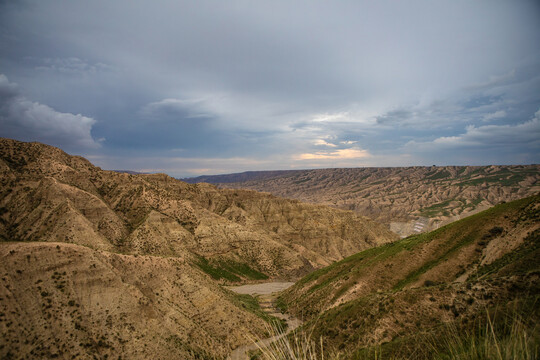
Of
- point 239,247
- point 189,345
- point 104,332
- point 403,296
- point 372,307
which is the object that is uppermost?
point 403,296

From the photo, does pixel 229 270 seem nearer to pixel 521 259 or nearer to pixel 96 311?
pixel 96 311

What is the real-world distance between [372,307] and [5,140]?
284ft

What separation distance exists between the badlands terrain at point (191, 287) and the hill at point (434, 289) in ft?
0.51

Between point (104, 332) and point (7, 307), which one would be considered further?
point (104, 332)

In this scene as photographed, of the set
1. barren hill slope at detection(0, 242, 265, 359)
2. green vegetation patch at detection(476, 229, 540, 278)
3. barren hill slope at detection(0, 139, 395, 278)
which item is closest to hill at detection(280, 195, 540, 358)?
green vegetation patch at detection(476, 229, 540, 278)

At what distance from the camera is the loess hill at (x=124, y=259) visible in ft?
80.2

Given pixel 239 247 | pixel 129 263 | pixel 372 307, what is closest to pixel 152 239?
pixel 239 247

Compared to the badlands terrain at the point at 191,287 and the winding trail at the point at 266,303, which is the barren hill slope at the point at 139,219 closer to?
the badlands terrain at the point at 191,287

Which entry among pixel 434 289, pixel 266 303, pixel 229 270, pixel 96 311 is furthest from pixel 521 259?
pixel 229 270

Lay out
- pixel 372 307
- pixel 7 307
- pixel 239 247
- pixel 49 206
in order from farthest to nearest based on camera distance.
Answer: pixel 239 247
pixel 49 206
pixel 372 307
pixel 7 307

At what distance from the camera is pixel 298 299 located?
171 ft

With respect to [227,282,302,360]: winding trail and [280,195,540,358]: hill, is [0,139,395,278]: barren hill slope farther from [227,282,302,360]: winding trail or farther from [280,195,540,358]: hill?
[280,195,540,358]: hill

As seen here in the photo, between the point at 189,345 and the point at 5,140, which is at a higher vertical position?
the point at 5,140

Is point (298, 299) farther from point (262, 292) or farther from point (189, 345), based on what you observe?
point (189, 345)
